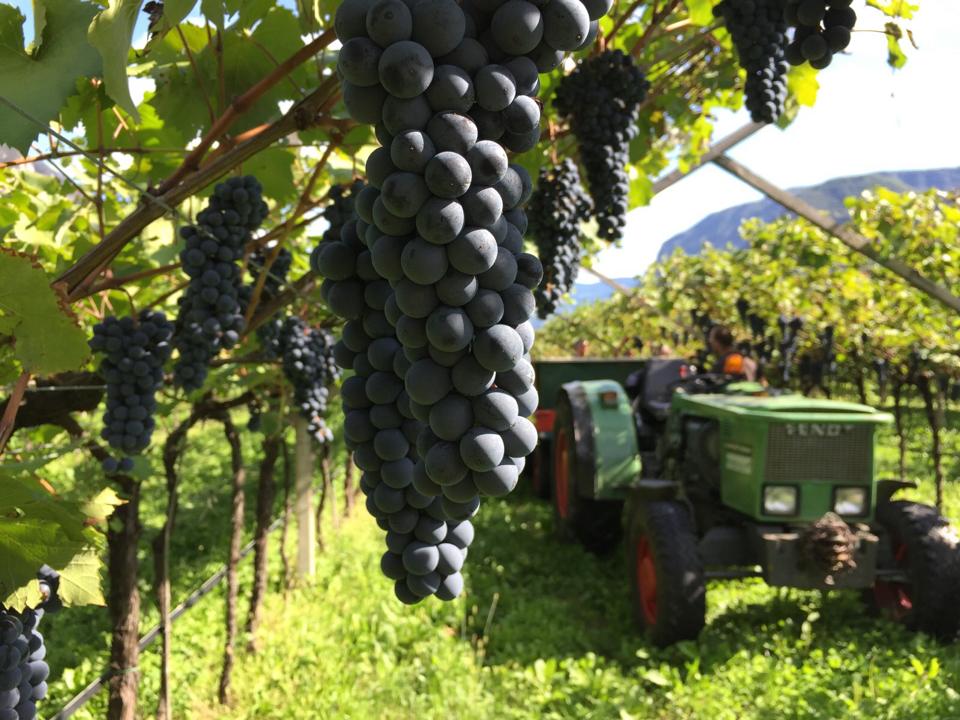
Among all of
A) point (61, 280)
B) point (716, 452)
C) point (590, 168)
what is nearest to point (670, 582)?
point (716, 452)

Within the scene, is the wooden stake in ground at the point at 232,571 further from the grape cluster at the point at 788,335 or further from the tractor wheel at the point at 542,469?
the grape cluster at the point at 788,335

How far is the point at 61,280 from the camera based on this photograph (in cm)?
121

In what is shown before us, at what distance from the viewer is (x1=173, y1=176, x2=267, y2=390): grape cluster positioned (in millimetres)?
1820

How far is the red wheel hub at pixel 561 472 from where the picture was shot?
20.6 ft

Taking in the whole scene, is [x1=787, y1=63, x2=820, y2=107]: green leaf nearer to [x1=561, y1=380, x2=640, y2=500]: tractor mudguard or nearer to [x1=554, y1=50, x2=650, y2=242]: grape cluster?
[x1=554, y1=50, x2=650, y2=242]: grape cluster

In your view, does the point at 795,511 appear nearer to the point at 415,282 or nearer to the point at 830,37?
the point at 830,37

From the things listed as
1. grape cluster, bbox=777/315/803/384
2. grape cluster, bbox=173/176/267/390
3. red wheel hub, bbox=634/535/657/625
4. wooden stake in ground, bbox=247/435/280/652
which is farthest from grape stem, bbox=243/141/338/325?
grape cluster, bbox=777/315/803/384

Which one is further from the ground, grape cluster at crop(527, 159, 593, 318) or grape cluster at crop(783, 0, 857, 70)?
grape cluster at crop(783, 0, 857, 70)

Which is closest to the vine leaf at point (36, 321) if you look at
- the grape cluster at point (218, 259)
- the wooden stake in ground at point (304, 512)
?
the grape cluster at point (218, 259)

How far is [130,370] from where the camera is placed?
6.23ft

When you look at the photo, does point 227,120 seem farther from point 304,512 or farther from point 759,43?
point 304,512

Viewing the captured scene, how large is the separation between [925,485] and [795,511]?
526cm

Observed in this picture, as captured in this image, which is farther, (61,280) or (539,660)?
(539,660)

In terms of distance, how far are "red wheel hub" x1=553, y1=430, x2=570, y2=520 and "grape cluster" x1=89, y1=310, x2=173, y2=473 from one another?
176 inches
